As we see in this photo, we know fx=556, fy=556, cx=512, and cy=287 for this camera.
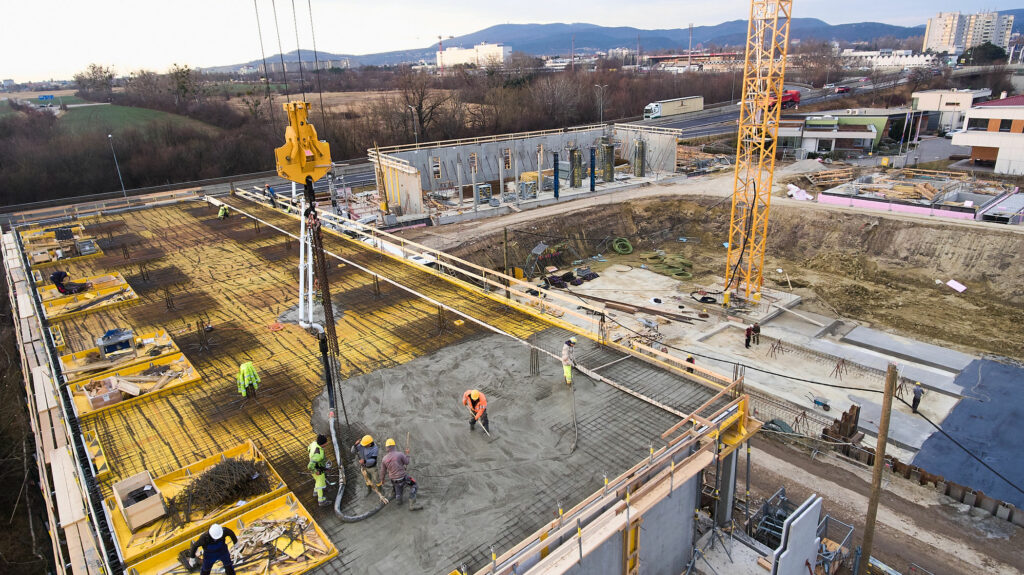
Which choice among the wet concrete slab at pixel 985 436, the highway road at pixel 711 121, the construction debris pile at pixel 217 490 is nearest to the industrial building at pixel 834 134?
the highway road at pixel 711 121

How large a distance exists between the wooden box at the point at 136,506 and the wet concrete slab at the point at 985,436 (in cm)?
2051

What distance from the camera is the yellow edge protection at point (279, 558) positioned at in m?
8.68

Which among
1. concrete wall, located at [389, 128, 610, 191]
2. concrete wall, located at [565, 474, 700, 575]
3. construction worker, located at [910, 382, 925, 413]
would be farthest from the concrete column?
concrete wall, located at [389, 128, 610, 191]

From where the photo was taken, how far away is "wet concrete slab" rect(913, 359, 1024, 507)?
1675 centimetres

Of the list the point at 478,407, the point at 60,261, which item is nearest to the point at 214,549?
the point at 478,407

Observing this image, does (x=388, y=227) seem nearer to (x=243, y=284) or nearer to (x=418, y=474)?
(x=243, y=284)

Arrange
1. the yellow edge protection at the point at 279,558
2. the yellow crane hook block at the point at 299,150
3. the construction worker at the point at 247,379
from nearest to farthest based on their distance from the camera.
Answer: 1. the yellow edge protection at the point at 279,558
2. the yellow crane hook block at the point at 299,150
3. the construction worker at the point at 247,379

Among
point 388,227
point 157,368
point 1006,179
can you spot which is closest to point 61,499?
point 157,368

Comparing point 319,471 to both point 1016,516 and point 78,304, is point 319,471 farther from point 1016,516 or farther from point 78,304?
point 1016,516

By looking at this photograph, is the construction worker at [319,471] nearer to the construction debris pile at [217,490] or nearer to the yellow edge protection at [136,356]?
the construction debris pile at [217,490]

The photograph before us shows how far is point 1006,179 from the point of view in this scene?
139 feet

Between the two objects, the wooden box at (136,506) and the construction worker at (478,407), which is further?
the construction worker at (478,407)

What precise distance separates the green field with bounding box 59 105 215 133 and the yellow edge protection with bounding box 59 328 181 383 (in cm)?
5143

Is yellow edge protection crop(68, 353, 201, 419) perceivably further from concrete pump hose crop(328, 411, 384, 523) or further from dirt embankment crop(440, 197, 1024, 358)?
dirt embankment crop(440, 197, 1024, 358)
